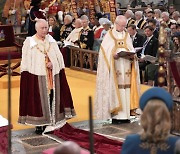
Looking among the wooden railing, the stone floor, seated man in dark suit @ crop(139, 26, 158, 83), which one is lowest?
the stone floor

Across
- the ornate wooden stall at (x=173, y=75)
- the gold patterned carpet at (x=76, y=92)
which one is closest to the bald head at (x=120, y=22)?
the gold patterned carpet at (x=76, y=92)

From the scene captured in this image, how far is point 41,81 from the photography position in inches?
373

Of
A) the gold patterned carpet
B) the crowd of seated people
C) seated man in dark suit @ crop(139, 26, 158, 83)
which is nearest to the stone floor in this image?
the gold patterned carpet

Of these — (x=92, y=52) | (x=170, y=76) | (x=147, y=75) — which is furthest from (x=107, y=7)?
(x=170, y=76)

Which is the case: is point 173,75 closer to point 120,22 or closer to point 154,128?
point 154,128

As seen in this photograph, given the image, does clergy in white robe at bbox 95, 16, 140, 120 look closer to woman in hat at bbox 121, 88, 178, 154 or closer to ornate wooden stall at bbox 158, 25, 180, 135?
ornate wooden stall at bbox 158, 25, 180, 135

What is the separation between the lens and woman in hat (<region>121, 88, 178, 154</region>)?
11.5 feet

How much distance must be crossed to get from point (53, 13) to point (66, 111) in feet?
38.4

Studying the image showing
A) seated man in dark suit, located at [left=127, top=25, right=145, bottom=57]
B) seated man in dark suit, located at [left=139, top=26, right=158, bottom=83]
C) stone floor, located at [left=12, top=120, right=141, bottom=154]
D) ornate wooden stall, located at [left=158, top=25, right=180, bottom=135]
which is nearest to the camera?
ornate wooden stall, located at [left=158, top=25, right=180, bottom=135]

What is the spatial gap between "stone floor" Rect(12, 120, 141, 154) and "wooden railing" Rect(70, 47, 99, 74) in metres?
4.21

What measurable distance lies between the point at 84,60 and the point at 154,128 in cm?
1163

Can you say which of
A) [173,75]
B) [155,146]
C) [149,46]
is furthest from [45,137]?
[155,146]

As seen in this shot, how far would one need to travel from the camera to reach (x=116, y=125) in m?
10.3

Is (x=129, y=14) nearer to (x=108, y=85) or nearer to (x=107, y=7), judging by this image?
(x=107, y=7)
